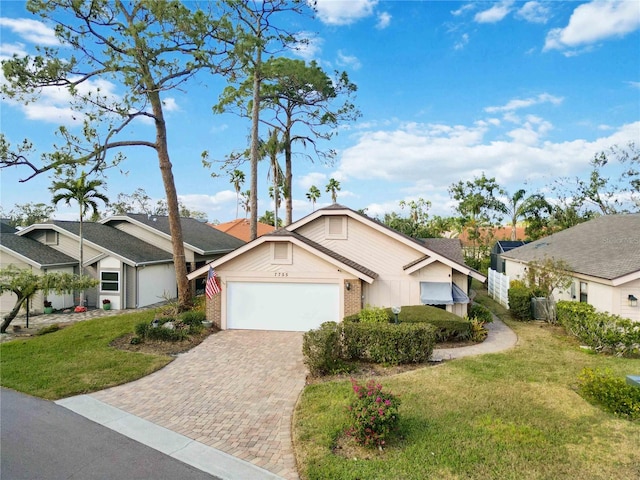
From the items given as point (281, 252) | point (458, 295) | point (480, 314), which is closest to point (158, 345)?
point (281, 252)

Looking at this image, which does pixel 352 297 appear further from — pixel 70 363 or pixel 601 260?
pixel 601 260

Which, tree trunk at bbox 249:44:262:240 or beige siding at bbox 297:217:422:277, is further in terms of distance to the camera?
tree trunk at bbox 249:44:262:240

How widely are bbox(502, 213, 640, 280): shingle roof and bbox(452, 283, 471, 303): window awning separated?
5117 mm

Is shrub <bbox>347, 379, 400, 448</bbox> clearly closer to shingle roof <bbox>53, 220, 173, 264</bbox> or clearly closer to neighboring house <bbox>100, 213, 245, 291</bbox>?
shingle roof <bbox>53, 220, 173, 264</bbox>

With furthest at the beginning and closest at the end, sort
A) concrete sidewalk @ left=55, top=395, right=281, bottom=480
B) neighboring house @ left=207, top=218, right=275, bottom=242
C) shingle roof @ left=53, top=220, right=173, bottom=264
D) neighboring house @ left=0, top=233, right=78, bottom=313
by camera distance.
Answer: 1. neighboring house @ left=207, top=218, right=275, bottom=242
2. shingle roof @ left=53, top=220, right=173, bottom=264
3. neighboring house @ left=0, top=233, right=78, bottom=313
4. concrete sidewalk @ left=55, top=395, right=281, bottom=480

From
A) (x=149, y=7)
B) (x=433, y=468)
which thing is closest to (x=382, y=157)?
(x=149, y=7)

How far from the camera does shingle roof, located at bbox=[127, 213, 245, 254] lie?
27.3m

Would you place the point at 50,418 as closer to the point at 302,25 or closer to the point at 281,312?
the point at 281,312

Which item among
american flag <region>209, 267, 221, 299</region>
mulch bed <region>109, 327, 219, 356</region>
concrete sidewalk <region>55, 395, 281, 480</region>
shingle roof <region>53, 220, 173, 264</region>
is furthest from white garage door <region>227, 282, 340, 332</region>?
shingle roof <region>53, 220, 173, 264</region>

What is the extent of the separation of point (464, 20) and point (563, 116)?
9419mm

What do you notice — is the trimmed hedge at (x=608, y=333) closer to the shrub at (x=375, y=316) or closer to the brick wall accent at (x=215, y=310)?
the shrub at (x=375, y=316)

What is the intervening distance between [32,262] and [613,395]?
26.1 m

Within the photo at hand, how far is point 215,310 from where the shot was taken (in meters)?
16.5

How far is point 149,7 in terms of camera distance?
49.8 feet
